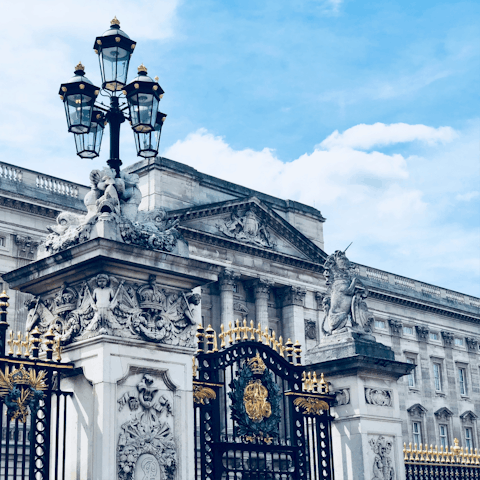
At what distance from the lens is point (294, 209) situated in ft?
166

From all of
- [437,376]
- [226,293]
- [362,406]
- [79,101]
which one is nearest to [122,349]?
[79,101]

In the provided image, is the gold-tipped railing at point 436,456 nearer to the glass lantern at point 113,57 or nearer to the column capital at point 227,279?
the glass lantern at point 113,57

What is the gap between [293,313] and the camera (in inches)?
1861

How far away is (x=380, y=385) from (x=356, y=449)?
1.12 metres

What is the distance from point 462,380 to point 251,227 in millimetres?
23231

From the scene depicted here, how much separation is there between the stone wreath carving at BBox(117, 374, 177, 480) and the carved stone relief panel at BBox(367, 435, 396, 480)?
13.0 ft

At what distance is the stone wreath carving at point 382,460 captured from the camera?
1264 cm

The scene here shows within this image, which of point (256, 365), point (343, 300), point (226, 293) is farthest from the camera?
point (226, 293)

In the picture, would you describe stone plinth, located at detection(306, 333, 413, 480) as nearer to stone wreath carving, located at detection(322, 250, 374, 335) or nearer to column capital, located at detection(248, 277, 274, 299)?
stone wreath carving, located at detection(322, 250, 374, 335)

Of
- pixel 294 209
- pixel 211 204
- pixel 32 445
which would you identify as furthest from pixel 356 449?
pixel 294 209

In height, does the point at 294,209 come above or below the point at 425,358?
above

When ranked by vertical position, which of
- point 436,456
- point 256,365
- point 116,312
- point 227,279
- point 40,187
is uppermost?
point 40,187

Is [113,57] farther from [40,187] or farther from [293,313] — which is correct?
[293,313]

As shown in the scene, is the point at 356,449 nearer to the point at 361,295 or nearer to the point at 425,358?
the point at 361,295
